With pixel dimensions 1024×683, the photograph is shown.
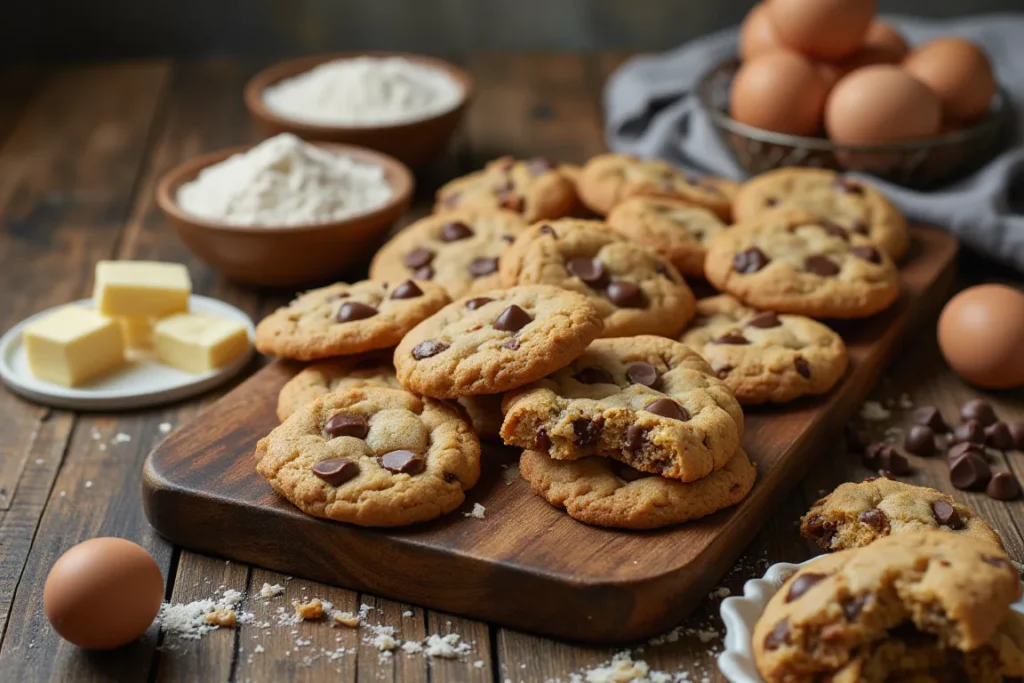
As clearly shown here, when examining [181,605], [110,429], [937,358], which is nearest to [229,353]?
[110,429]

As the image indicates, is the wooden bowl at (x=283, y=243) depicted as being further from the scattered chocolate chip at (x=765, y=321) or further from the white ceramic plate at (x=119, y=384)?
the scattered chocolate chip at (x=765, y=321)

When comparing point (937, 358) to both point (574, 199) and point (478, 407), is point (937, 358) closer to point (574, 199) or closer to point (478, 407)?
point (574, 199)

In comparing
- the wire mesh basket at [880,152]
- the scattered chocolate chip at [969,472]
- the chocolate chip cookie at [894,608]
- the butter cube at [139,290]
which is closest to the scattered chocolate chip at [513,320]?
the chocolate chip cookie at [894,608]

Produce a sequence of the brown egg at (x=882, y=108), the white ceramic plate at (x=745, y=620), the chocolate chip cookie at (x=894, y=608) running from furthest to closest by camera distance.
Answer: the brown egg at (x=882, y=108)
the white ceramic plate at (x=745, y=620)
the chocolate chip cookie at (x=894, y=608)

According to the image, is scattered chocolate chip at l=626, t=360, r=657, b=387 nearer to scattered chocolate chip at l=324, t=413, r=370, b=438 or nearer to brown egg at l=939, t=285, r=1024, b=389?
scattered chocolate chip at l=324, t=413, r=370, b=438

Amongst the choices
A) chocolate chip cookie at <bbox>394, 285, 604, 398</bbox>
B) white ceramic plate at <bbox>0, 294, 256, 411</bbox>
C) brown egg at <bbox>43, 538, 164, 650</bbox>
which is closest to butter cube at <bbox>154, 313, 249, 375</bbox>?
white ceramic plate at <bbox>0, 294, 256, 411</bbox>

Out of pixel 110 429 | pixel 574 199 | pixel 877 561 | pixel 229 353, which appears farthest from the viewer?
pixel 574 199
